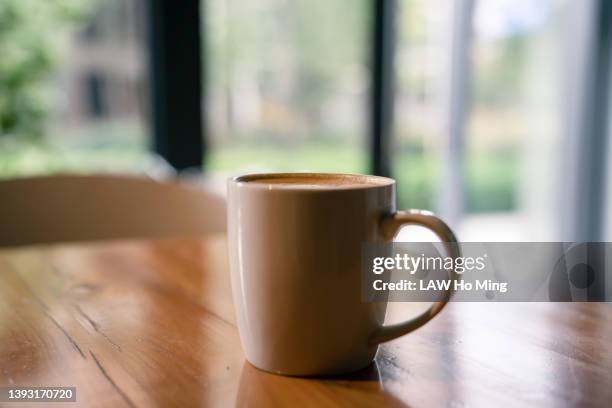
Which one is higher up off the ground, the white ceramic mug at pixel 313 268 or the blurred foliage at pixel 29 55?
the blurred foliage at pixel 29 55

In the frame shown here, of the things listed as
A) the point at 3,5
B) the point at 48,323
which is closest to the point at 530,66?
the point at 3,5

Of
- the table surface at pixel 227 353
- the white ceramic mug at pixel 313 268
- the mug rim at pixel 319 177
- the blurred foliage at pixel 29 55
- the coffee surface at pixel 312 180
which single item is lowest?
the table surface at pixel 227 353

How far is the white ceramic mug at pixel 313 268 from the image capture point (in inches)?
15.9

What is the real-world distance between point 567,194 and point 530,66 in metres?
0.59

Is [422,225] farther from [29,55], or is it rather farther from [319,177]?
[29,55]

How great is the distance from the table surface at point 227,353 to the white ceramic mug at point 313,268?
0.9 inches

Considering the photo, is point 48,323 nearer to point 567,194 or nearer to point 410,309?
point 410,309

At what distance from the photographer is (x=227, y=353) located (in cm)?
47

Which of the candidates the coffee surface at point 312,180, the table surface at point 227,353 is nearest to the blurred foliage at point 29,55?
the table surface at point 227,353

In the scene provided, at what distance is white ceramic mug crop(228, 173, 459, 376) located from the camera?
405 mm

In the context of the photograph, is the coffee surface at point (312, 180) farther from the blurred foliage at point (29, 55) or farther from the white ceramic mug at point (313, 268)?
the blurred foliage at point (29, 55)

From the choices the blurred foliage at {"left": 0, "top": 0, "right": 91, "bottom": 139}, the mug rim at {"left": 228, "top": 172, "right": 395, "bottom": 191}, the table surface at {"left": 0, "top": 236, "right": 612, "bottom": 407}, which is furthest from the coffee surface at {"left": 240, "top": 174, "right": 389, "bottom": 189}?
the blurred foliage at {"left": 0, "top": 0, "right": 91, "bottom": 139}

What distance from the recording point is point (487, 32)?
2764mm

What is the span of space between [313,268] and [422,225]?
78 millimetres
